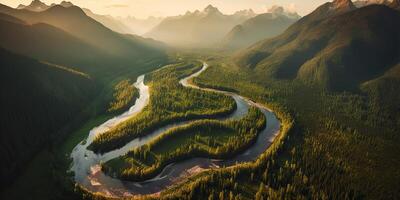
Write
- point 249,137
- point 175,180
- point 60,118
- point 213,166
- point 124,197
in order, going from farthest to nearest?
point 60,118, point 249,137, point 213,166, point 175,180, point 124,197

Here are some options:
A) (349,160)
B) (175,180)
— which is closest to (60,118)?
(175,180)

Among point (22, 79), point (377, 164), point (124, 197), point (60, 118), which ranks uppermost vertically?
point (22, 79)

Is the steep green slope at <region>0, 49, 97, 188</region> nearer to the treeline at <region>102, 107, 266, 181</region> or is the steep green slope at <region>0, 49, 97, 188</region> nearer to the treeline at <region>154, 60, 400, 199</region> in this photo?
the treeline at <region>102, 107, 266, 181</region>

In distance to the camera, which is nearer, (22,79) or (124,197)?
(124,197)

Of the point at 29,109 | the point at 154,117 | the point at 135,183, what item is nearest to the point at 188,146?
the point at 135,183

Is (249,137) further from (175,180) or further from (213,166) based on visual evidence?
(175,180)

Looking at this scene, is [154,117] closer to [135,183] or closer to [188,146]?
[188,146]
